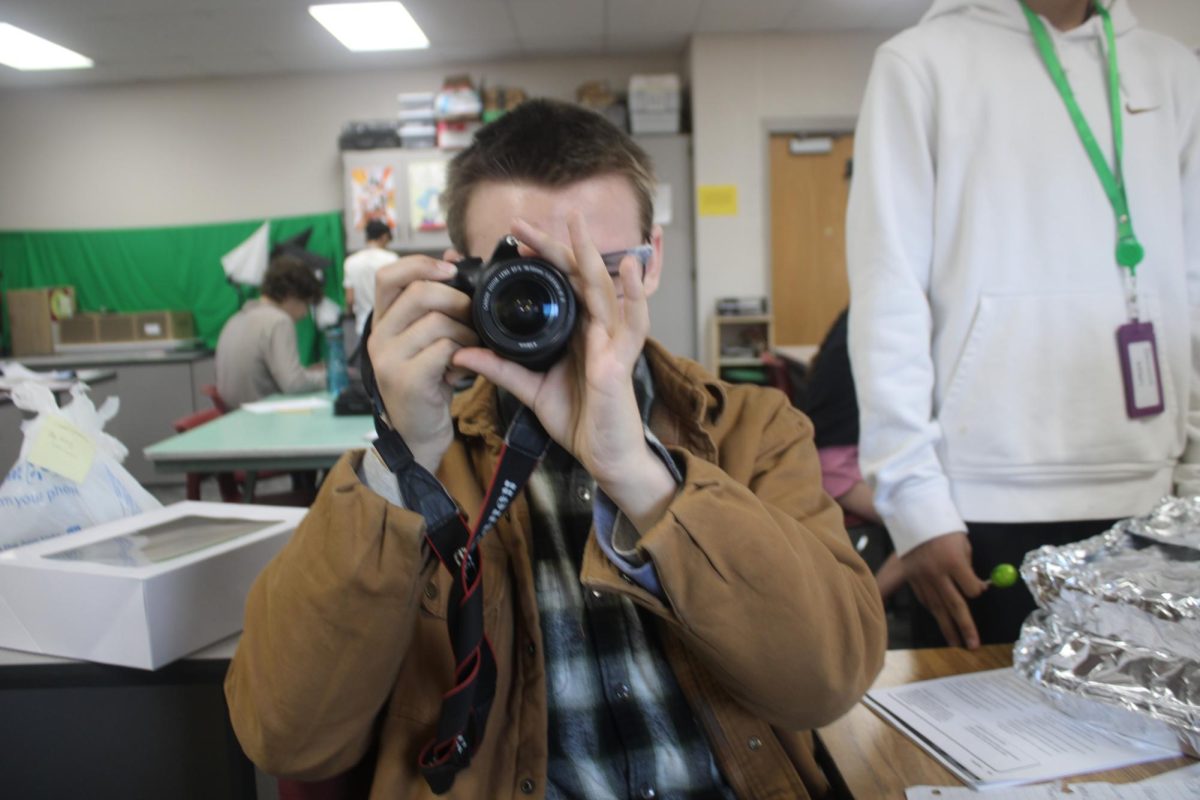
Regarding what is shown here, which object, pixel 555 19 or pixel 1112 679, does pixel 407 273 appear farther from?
pixel 555 19

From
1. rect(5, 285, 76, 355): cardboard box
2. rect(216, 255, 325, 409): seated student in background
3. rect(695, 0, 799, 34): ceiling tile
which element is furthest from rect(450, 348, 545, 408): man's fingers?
rect(5, 285, 76, 355): cardboard box

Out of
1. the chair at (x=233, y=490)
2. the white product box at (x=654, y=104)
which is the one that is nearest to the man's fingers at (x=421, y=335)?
the chair at (x=233, y=490)

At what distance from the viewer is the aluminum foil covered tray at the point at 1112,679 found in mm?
680

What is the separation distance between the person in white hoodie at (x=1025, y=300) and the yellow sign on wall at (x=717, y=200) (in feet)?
13.1

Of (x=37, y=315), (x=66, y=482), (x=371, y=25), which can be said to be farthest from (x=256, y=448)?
(x=37, y=315)

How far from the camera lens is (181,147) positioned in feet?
17.9

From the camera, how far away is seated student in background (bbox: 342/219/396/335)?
408 centimetres

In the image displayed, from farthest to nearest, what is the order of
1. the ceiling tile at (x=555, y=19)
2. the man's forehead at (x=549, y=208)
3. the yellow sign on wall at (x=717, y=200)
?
the yellow sign on wall at (x=717, y=200), the ceiling tile at (x=555, y=19), the man's forehead at (x=549, y=208)

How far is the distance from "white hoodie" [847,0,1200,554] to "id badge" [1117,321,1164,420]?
0.01 metres

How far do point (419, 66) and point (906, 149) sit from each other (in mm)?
4910

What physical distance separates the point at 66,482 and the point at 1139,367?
1326 mm

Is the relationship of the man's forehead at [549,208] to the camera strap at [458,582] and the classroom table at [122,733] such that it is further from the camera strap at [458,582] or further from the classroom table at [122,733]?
the classroom table at [122,733]

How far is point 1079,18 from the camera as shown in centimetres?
106

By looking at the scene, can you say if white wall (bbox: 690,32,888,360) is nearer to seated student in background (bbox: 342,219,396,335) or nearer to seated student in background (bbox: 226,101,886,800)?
seated student in background (bbox: 342,219,396,335)
